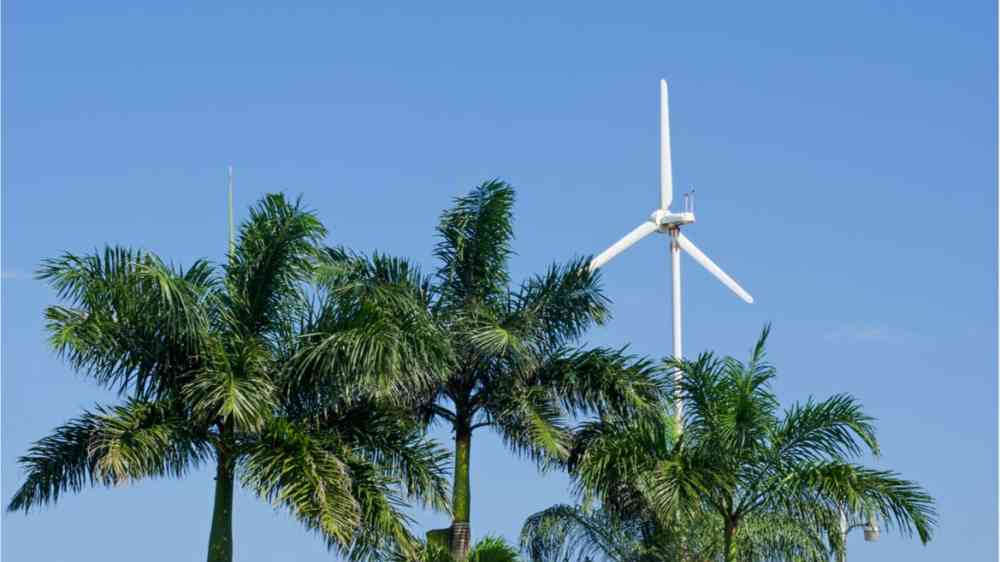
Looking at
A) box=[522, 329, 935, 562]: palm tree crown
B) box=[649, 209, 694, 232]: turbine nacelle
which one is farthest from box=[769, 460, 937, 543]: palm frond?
box=[649, 209, 694, 232]: turbine nacelle

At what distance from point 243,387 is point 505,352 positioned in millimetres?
4335

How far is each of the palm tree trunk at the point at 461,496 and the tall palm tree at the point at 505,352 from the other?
1 cm

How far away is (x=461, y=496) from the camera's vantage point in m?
28.7

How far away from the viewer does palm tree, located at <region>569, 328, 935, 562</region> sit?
88.2 ft

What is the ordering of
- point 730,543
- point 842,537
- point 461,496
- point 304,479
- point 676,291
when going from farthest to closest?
1. point 676,291
2. point 461,496
3. point 842,537
4. point 730,543
5. point 304,479

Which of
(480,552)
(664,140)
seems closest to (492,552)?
(480,552)

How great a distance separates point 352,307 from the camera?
89.5ft

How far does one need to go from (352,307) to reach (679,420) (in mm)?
5165

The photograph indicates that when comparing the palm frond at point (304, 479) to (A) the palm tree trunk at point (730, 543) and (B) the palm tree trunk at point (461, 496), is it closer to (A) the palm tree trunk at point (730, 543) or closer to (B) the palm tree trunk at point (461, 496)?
(B) the palm tree trunk at point (461, 496)

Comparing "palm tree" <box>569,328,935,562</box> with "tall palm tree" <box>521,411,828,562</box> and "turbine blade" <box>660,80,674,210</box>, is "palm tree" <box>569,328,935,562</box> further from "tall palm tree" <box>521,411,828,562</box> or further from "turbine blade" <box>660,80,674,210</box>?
"turbine blade" <box>660,80,674,210</box>

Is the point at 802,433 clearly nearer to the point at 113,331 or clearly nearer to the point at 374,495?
the point at 374,495

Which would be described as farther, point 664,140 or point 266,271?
point 664,140

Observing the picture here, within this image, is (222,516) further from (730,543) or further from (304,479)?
(730,543)

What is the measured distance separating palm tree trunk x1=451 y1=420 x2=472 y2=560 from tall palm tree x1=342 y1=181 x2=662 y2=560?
15mm
